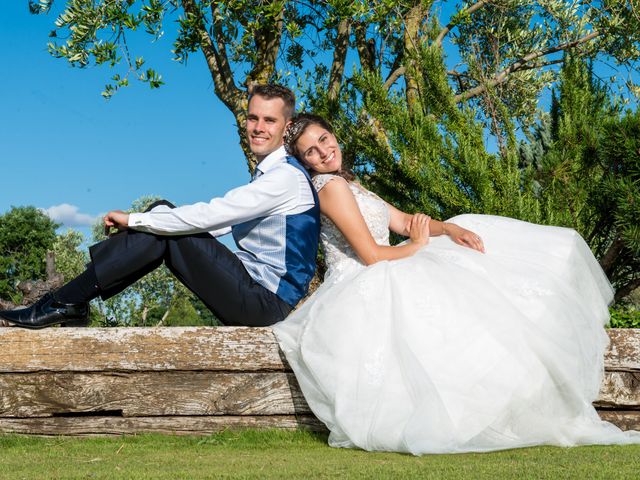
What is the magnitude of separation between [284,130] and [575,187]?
362 centimetres

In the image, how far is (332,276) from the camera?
421 centimetres

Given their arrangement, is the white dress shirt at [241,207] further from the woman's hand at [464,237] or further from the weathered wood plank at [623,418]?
the weathered wood plank at [623,418]

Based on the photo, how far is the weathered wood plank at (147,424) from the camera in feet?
13.4

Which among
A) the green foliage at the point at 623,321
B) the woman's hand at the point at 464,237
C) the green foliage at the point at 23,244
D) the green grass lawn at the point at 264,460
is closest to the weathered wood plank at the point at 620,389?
the green grass lawn at the point at 264,460

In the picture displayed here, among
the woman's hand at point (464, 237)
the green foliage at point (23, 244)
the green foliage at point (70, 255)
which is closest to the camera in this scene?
the woman's hand at point (464, 237)

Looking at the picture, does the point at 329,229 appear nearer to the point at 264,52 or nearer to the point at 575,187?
the point at 575,187

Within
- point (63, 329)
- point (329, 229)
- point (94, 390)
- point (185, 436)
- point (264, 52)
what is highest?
point (264, 52)

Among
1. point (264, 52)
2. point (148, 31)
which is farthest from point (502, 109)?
point (148, 31)

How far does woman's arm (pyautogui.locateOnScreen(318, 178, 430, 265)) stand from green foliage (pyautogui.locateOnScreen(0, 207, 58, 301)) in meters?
29.3

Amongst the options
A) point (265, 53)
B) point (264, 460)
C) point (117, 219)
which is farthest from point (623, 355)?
point (265, 53)

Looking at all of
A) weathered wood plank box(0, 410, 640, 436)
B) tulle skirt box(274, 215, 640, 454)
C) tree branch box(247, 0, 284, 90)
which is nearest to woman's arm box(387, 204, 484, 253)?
tulle skirt box(274, 215, 640, 454)

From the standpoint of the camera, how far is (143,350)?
4.05 metres

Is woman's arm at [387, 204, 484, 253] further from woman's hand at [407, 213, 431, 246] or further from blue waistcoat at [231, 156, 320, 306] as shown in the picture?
blue waistcoat at [231, 156, 320, 306]

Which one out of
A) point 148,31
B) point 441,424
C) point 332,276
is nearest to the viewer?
point 441,424
